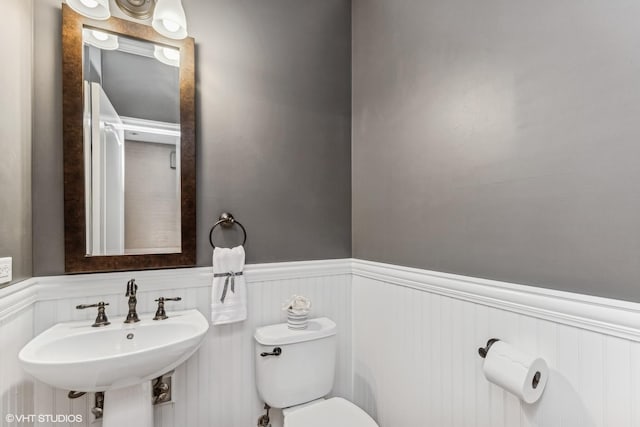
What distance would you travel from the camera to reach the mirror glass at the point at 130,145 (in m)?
1.32

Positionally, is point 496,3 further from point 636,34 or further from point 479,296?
point 479,296

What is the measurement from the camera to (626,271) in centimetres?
81

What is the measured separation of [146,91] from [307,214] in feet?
3.29

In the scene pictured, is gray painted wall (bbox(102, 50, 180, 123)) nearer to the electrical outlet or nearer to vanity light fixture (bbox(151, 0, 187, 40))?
vanity light fixture (bbox(151, 0, 187, 40))

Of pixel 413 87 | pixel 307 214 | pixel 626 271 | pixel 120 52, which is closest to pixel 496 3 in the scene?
pixel 413 87

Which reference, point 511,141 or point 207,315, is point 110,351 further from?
point 511,141

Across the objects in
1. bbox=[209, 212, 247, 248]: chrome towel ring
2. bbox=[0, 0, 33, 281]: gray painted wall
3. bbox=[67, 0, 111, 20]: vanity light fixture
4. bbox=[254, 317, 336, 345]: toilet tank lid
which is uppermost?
bbox=[67, 0, 111, 20]: vanity light fixture

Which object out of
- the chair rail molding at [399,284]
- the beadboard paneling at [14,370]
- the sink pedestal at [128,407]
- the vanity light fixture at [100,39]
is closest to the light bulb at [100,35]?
the vanity light fixture at [100,39]

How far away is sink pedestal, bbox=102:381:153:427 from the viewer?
1.15m

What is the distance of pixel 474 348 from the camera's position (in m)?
1.19

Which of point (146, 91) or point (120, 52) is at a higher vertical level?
point (120, 52)

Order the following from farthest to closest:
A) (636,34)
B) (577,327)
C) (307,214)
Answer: (307,214)
(577,327)
(636,34)
